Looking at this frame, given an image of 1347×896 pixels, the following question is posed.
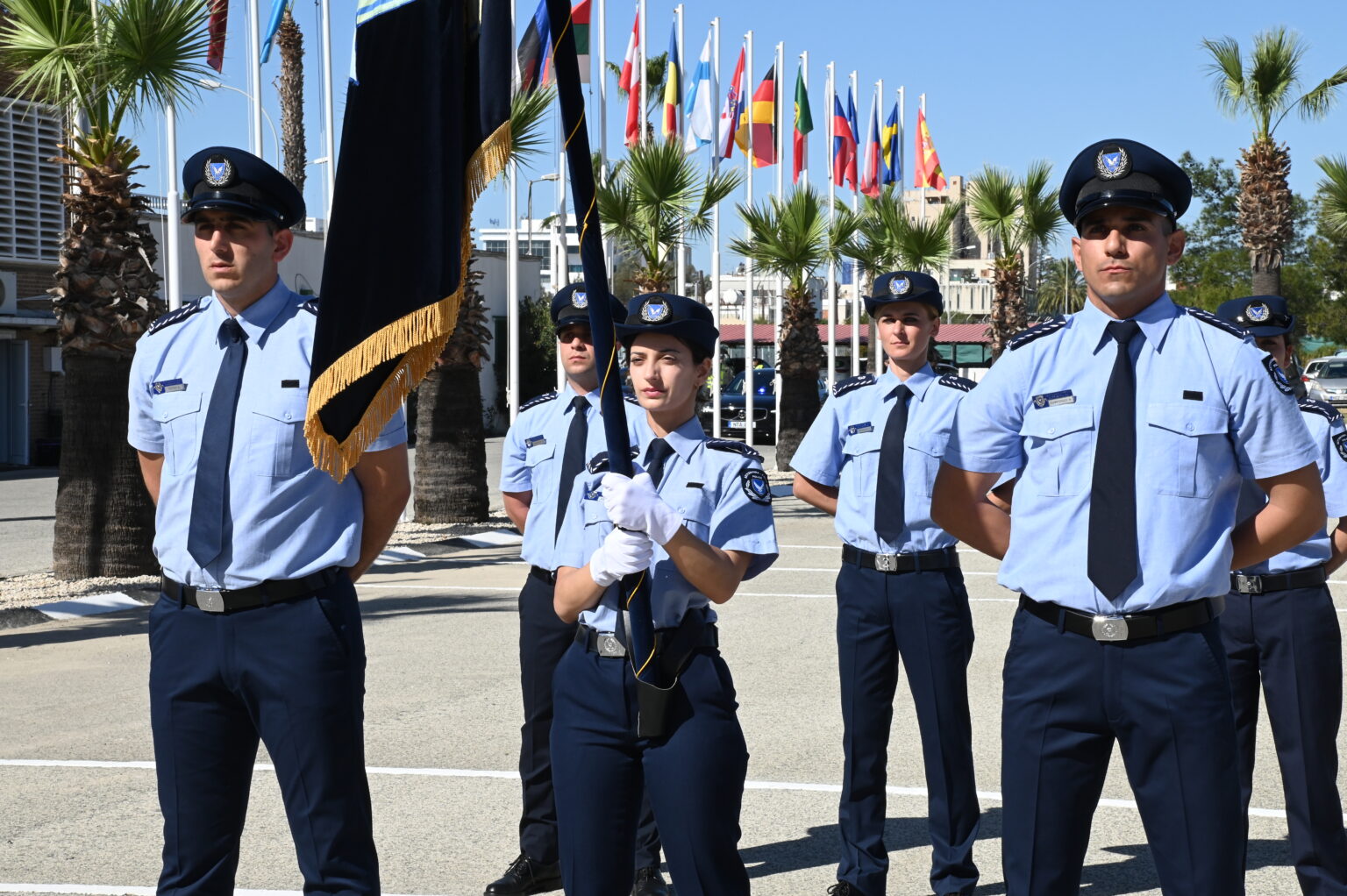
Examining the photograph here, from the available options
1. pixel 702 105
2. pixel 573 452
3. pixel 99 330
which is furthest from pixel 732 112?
pixel 573 452

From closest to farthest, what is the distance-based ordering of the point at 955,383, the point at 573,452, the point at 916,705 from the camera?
the point at 573,452 < the point at 916,705 < the point at 955,383

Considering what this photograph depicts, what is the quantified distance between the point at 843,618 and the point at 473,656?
474 centimetres

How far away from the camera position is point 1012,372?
4094mm

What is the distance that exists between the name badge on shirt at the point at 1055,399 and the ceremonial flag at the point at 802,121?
29668mm

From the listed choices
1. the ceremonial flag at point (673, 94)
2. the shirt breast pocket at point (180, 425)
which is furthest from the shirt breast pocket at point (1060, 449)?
the ceremonial flag at point (673, 94)

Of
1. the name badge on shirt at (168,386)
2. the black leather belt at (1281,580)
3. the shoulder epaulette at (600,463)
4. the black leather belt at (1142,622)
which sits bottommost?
the black leather belt at (1281,580)

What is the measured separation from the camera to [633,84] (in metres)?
28.1

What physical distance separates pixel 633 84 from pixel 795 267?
5120mm

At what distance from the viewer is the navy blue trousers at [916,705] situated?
219 inches

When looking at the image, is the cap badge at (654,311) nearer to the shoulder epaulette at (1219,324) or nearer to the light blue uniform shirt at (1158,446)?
the light blue uniform shirt at (1158,446)

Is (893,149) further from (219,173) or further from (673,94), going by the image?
(219,173)

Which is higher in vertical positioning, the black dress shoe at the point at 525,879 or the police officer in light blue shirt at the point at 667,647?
the police officer in light blue shirt at the point at 667,647

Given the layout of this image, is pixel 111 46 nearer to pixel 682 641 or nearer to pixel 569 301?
pixel 569 301

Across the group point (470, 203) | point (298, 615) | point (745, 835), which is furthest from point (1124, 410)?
point (745, 835)
